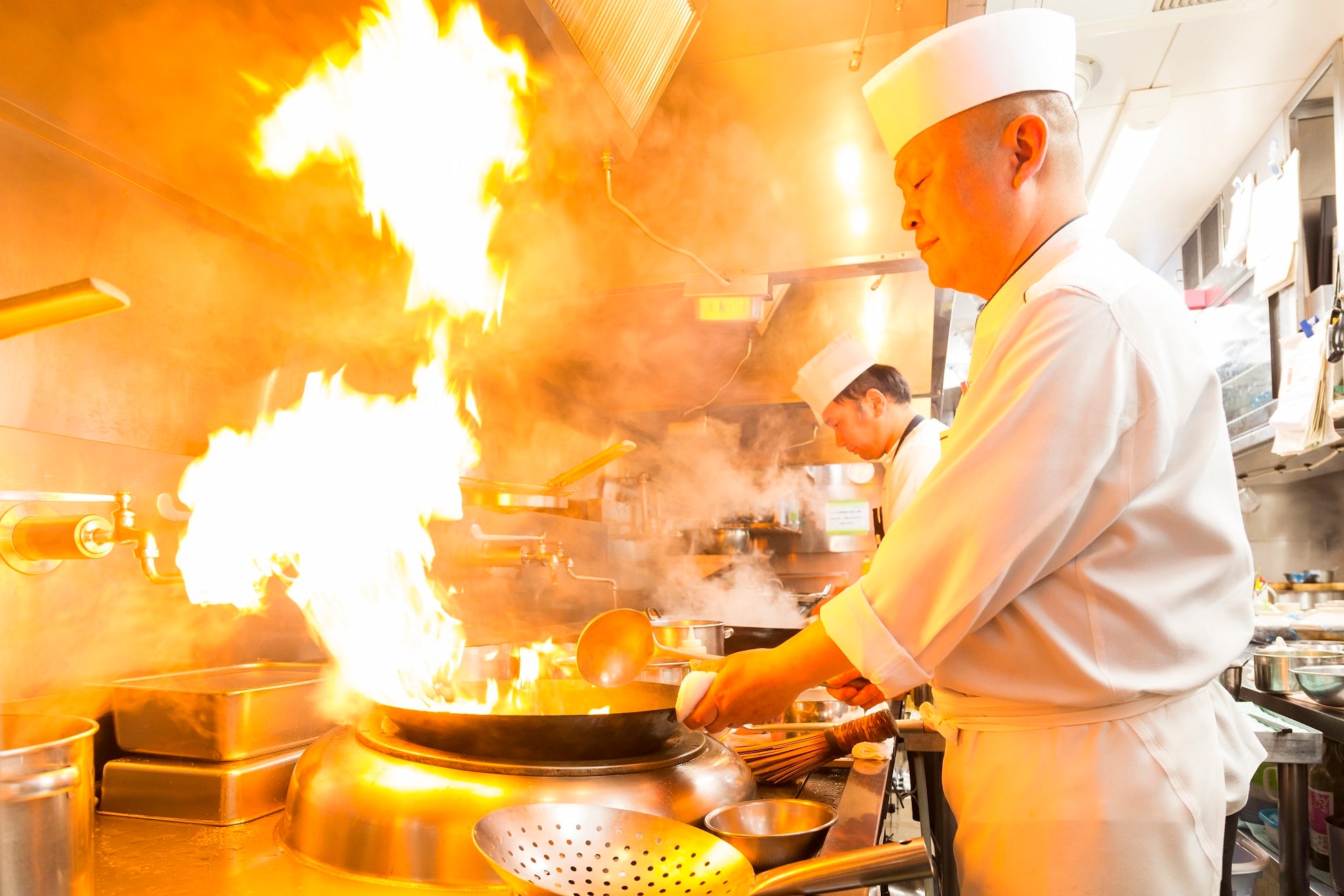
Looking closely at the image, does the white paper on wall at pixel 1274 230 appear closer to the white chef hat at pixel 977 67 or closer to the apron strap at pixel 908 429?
the apron strap at pixel 908 429

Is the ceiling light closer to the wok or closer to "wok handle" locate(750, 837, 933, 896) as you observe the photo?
the wok

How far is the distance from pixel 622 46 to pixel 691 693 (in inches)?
46.3

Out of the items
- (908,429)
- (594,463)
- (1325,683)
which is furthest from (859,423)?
(1325,683)

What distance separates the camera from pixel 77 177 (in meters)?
1.47

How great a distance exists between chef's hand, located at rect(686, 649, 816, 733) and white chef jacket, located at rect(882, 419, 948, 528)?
7.90 ft

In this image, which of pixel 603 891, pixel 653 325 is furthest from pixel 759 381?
pixel 603 891

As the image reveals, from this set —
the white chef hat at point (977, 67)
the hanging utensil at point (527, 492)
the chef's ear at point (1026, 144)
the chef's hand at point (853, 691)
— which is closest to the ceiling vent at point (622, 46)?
the white chef hat at point (977, 67)

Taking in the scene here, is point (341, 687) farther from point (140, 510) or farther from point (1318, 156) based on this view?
point (1318, 156)

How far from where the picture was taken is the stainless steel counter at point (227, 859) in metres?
0.99

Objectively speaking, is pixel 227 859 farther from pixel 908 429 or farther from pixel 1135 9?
pixel 1135 9

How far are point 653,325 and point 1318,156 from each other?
3950mm

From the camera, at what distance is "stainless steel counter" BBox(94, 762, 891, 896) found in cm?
99

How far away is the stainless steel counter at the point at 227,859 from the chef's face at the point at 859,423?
2.63 meters

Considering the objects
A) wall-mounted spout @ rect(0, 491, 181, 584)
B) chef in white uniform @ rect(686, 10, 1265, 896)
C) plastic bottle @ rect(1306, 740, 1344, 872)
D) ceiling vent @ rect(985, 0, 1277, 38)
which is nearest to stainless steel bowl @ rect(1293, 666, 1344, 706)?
plastic bottle @ rect(1306, 740, 1344, 872)
